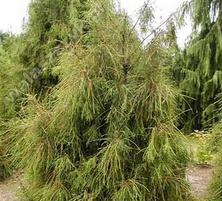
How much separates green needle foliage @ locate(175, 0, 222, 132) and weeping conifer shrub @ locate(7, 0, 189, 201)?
550 cm

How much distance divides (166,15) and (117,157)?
1.40 meters

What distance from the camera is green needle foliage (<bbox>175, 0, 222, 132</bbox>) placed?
27.1 feet

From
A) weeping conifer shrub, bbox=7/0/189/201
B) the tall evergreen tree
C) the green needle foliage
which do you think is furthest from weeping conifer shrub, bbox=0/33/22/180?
the green needle foliage

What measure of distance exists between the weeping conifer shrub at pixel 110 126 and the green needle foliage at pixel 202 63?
5.50 metres

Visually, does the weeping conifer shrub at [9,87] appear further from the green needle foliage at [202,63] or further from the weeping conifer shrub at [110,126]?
the green needle foliage at [202,63]

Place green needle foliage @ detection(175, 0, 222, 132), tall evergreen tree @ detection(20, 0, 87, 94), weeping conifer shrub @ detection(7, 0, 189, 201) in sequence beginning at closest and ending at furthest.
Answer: weeping conifer shrub @ detection(7, 0, 189, 201), tall evergreen tree @ detection(20, 0, 87, 94), green needle foliage @ detection(175, 0, 222, 132)

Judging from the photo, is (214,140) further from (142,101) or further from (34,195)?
(34,195)

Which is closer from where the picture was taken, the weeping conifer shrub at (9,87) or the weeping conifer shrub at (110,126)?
the weeping conifer shrub at (110,126)

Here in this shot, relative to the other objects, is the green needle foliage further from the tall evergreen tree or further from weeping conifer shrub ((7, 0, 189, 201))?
weeping conifer shrub ((7, 0, 189, 201))

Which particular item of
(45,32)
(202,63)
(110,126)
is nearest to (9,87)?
(45,32)

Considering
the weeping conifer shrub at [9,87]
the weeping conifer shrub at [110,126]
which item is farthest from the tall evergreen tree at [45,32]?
the weeping conifer shrub at [110,126]

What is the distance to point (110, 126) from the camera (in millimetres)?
2830

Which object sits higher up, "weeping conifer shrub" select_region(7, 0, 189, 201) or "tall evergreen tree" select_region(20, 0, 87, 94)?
"tall evergreen tree" select_region(20, 0, 87, 94)

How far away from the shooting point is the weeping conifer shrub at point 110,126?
9.04ft
